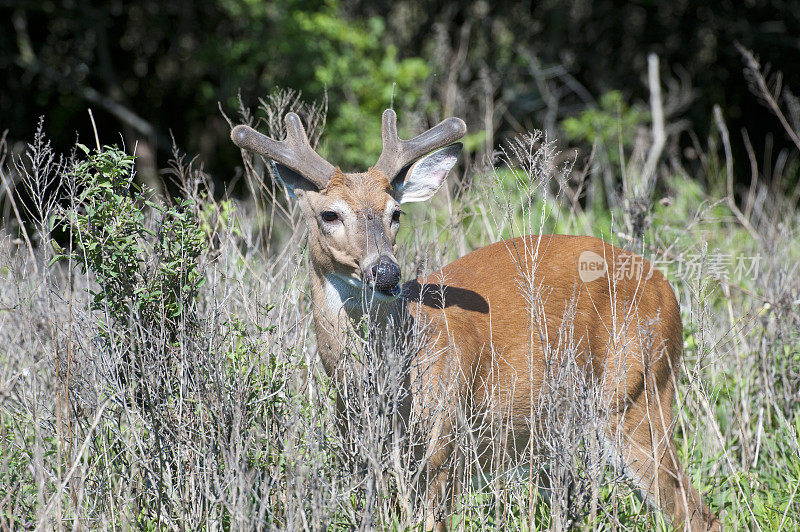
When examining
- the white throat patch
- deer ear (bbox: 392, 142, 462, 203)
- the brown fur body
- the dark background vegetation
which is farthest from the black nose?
the dark background vegetation

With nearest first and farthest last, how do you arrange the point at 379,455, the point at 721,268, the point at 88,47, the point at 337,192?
the point at 379,455 < the point at 337,192 < the point at 721,268 < the point at 88,47

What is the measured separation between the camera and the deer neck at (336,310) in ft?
12.7

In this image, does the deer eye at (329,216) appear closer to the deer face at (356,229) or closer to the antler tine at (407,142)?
the deer face at (356,229)

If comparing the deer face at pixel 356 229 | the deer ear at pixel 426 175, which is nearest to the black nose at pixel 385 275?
the deer face at pixel 356 229

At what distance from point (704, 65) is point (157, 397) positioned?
1346 cm

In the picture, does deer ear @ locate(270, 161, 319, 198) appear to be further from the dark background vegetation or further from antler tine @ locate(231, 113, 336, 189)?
the dark background vegetation

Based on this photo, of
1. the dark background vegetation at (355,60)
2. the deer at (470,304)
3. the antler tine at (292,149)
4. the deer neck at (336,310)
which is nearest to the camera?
the deer at (470,304)

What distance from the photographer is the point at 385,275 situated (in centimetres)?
357

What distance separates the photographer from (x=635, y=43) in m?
14.9

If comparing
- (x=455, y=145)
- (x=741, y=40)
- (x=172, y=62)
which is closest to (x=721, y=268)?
(x=455, y=145)

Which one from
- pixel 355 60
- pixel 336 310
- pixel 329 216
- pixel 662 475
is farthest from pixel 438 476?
pixel 355 60

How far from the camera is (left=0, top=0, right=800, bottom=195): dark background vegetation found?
12.4m

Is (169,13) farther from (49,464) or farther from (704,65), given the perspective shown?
(49,464)

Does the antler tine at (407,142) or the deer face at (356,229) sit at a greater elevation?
the antler tine at (407,142)
